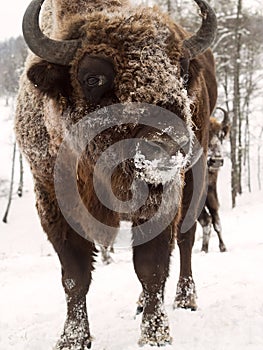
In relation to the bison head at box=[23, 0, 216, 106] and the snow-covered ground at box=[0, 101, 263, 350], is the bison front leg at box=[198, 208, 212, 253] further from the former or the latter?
the bison head at box=[23, 0, 216, 106]

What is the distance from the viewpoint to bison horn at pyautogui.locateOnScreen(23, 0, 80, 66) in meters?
3.51

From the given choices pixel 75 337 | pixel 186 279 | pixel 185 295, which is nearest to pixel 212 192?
pixel 186 279

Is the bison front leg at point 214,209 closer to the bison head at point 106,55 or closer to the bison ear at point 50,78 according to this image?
the bison head at point 106,55

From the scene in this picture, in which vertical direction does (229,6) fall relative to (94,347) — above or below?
above

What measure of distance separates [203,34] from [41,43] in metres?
1.43

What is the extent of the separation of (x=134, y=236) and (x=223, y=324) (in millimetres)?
1248

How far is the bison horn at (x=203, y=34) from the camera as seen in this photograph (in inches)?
156

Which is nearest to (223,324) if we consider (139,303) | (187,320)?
(187,320)

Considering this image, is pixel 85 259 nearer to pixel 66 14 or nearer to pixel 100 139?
pixel 100 139

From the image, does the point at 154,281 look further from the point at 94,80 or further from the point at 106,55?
the point at 106,55

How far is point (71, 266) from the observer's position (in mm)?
4336

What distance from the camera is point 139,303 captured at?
17.8 feet

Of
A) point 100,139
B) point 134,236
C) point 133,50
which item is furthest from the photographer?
point 134,236

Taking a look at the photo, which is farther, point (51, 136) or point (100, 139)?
point (51, 136)
